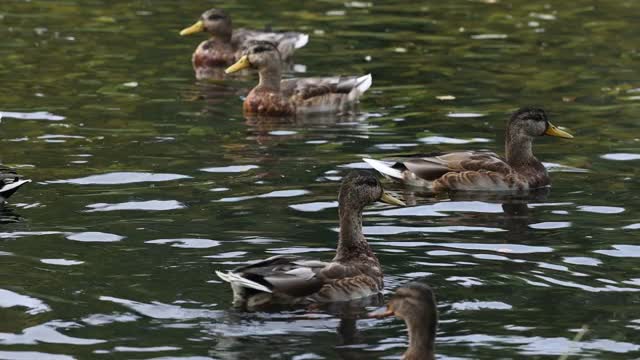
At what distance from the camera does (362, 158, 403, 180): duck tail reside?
16156 millimetres

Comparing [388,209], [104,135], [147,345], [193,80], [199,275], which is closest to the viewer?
[147,345]

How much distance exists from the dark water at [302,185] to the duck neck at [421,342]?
27.5 inches

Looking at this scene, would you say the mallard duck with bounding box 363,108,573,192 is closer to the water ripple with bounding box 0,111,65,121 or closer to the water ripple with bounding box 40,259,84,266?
the water ripple with bounding box 40,259,84,266

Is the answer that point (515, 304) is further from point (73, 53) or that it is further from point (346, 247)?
point (73, 53)

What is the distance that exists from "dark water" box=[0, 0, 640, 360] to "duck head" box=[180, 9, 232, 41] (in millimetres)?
546

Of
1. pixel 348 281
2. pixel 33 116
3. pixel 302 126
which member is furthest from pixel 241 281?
pixel 302 126

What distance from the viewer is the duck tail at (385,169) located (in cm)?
1616

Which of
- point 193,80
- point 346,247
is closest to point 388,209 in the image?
point 346,247

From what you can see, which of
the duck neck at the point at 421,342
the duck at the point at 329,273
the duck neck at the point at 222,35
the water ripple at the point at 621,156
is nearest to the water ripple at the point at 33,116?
the duck neck at the point at 222,35

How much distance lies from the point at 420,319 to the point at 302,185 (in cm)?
653

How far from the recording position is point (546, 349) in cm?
1052

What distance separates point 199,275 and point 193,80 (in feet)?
37.0

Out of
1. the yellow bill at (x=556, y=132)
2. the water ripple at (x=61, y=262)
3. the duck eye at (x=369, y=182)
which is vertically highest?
the duck eye at (x=369, y=182)

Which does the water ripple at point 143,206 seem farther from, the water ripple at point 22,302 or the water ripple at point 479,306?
the water ripple at point 479,306
